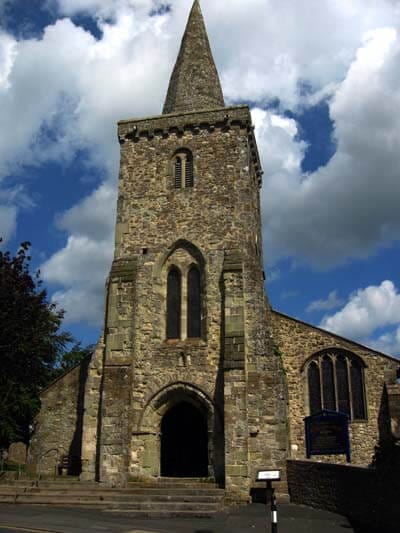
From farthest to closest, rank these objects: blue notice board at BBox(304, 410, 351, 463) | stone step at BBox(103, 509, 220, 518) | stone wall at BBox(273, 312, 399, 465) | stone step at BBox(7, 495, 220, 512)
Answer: stone wall at BBox(273, 312, 399, 465)
blue notice board at BBox(304, 410, 351, 463)
stone step at BBox(7, 495, 220, 512)
stone step at BBox(103, 509, 220, 518)

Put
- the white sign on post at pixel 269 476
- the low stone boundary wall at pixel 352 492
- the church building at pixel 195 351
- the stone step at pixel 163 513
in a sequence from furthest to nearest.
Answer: the church building at pixel 195 351, the stone step at pixel 163 513, the white sign on post at pixel 269 476, the low stone boundary wall at pixel 352 492

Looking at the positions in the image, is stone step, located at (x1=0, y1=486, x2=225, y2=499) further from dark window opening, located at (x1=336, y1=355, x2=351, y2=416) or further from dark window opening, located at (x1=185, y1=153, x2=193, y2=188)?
dark window opening, located at (x1=185, y1=153, x2=193, y2=188)

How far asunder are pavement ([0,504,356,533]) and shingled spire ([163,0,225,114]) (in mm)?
16999

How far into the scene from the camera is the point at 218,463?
18172mm

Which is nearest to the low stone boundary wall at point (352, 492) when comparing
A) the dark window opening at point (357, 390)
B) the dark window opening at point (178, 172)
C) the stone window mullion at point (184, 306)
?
the dark window opening at point (357, 390)

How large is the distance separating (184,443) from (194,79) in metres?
16.7

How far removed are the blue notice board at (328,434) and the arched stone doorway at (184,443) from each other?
4.50 meters

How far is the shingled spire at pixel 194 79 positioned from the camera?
24984mm

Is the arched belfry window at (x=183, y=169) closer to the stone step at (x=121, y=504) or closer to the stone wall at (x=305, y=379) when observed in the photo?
the stone wall at (x=305, y=379)

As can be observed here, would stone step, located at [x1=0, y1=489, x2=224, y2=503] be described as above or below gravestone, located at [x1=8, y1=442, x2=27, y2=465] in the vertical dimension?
below

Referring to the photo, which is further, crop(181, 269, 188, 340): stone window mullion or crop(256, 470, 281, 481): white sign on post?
crop(181, 269, 188, 340): stone window mullion

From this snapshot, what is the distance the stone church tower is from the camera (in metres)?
18.2

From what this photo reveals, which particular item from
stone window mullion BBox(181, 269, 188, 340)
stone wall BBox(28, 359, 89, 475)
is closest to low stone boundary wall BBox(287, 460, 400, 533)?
stone window mullion BBox(181, 269, 188, 340)

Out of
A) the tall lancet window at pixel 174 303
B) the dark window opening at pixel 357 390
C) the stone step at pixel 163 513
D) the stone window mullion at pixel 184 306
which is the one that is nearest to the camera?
the stone step at pixel 163 513
